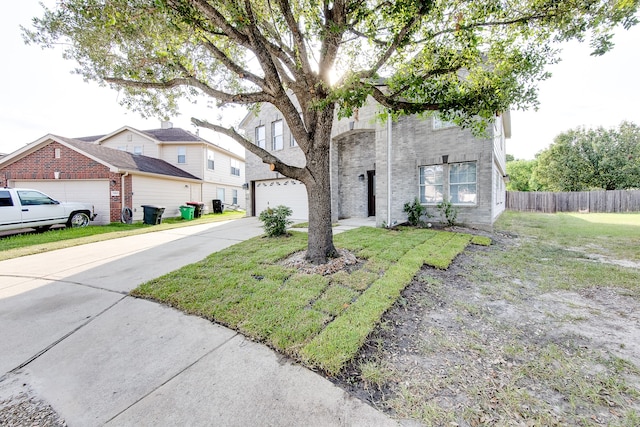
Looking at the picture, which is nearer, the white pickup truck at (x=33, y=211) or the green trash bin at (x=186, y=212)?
the white pickup truck at (x=33, y=211)

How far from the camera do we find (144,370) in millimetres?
2203

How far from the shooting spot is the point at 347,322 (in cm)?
277

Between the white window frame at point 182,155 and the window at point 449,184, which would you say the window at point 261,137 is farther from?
the window at point 449,184

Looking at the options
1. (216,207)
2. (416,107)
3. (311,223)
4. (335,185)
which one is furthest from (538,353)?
(216,207)

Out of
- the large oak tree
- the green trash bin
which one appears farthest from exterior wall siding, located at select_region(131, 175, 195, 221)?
the large oak tree

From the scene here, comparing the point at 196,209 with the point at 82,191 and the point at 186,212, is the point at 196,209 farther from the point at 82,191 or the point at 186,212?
the point at 82,191

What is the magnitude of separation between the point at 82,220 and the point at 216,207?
25.8 ft

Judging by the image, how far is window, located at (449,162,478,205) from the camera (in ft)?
28.7

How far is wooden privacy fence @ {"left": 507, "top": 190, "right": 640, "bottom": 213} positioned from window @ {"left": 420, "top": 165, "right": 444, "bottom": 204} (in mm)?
17113

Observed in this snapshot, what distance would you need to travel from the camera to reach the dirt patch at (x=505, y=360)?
5.77 feet

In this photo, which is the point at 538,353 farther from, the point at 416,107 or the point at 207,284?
the point at 207,284

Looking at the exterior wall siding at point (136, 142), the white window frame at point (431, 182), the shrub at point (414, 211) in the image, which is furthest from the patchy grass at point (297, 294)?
the exterior wall siding at point (136, 142)

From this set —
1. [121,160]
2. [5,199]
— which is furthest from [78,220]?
[121,160]

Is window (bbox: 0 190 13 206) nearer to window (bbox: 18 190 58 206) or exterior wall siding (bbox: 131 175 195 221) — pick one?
window (bbox: 18 190 58 206)
